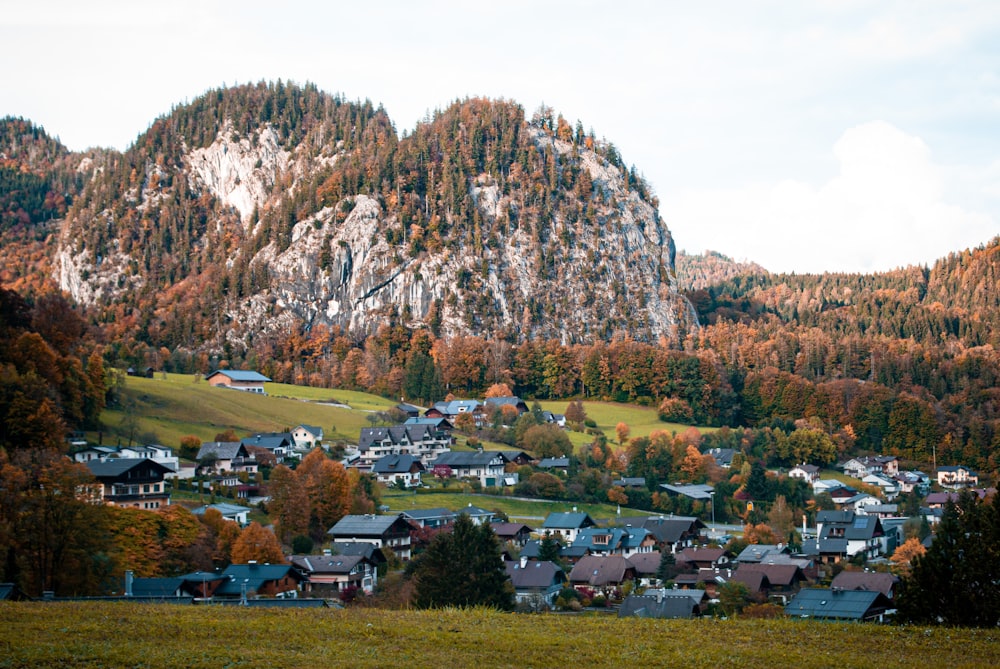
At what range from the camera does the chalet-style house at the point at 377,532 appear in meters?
47.3

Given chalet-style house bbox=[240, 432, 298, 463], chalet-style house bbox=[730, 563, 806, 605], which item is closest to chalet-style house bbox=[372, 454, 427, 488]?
chalet-style house bbox=[240, 432, 298, 463]

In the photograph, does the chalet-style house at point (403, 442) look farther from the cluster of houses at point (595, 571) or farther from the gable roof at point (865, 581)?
the gable roof at point (865, 581)

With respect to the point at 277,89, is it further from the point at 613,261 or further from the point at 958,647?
the point at 958,647

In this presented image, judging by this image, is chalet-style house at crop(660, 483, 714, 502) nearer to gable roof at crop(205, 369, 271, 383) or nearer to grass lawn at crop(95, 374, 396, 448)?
grass lawn at crop(95, 374, 396, 448)

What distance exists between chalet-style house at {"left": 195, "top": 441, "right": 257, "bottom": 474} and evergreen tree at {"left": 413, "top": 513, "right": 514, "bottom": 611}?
32413 mm

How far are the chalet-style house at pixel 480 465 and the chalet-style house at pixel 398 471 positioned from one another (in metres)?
2.98

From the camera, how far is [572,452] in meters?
76.9

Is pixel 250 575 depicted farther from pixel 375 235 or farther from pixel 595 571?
pixel 375 235

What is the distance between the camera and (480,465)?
69.5 m

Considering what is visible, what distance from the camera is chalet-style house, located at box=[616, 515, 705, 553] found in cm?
5475

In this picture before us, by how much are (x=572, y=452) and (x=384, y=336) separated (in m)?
53.8

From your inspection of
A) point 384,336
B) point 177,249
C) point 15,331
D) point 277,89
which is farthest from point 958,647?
point 277,89

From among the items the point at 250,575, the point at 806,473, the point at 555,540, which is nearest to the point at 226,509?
the point at 250,575

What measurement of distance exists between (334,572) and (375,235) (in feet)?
345
